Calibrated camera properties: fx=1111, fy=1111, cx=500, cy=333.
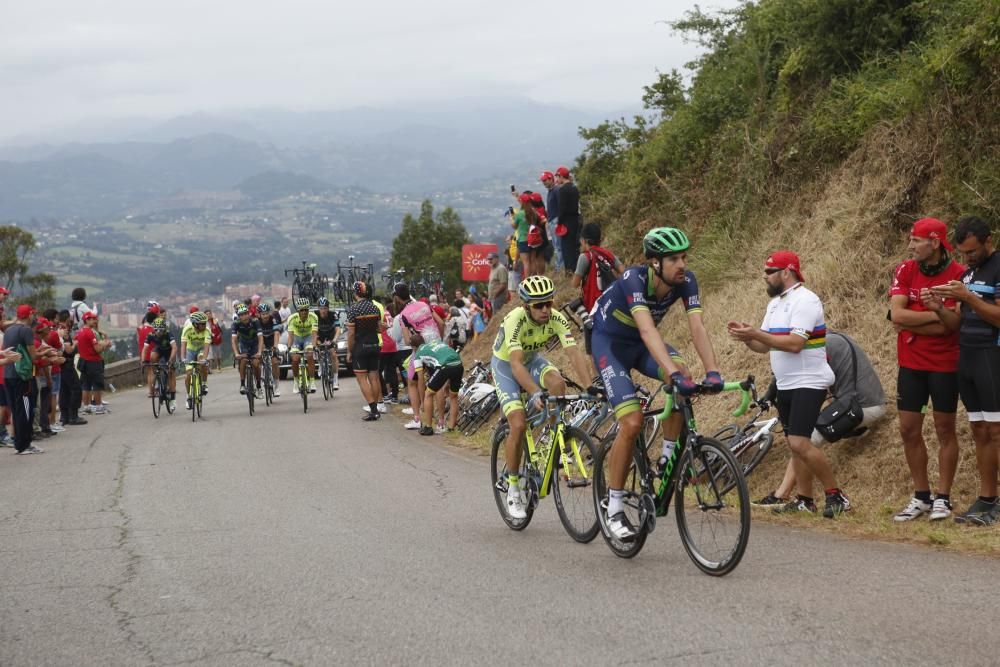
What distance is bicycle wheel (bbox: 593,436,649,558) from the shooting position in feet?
24.2

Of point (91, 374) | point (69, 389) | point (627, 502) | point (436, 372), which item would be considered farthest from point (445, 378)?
point (91, 374)

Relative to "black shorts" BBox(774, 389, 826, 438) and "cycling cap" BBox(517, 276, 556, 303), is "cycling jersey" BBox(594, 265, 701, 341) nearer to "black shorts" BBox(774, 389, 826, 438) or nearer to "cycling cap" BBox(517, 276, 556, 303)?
"cycling cap" BBox(517, 276, 556, 303)

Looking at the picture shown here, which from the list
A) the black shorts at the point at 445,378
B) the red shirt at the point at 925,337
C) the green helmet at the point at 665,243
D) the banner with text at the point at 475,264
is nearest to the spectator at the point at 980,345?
the red shirt at the point at 925,337

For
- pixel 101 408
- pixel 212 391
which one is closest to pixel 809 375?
pixel 101 408

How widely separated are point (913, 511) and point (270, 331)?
16421 mm

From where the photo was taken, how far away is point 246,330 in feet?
72.5

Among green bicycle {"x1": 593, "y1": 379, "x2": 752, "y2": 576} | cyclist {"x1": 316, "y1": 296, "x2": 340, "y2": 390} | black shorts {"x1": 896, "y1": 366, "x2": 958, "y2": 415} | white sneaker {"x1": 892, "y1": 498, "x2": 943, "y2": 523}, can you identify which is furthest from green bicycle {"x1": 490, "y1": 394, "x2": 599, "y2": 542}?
cyclist {"x1": 316, "y1": 296, "x2": 340, "y2": 390}

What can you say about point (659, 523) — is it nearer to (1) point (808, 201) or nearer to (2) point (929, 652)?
(2) point (929, 652)

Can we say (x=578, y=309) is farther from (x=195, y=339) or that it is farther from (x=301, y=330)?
(x=195, y=339)

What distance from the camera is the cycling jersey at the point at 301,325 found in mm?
22969

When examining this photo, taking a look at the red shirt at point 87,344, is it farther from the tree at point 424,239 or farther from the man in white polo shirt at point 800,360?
the tree at point 424,239

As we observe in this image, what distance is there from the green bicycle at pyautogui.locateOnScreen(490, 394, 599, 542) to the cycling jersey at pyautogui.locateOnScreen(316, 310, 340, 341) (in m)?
15.6

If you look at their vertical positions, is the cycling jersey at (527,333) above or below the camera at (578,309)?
above

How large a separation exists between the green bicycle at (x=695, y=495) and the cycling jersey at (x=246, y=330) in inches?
611
